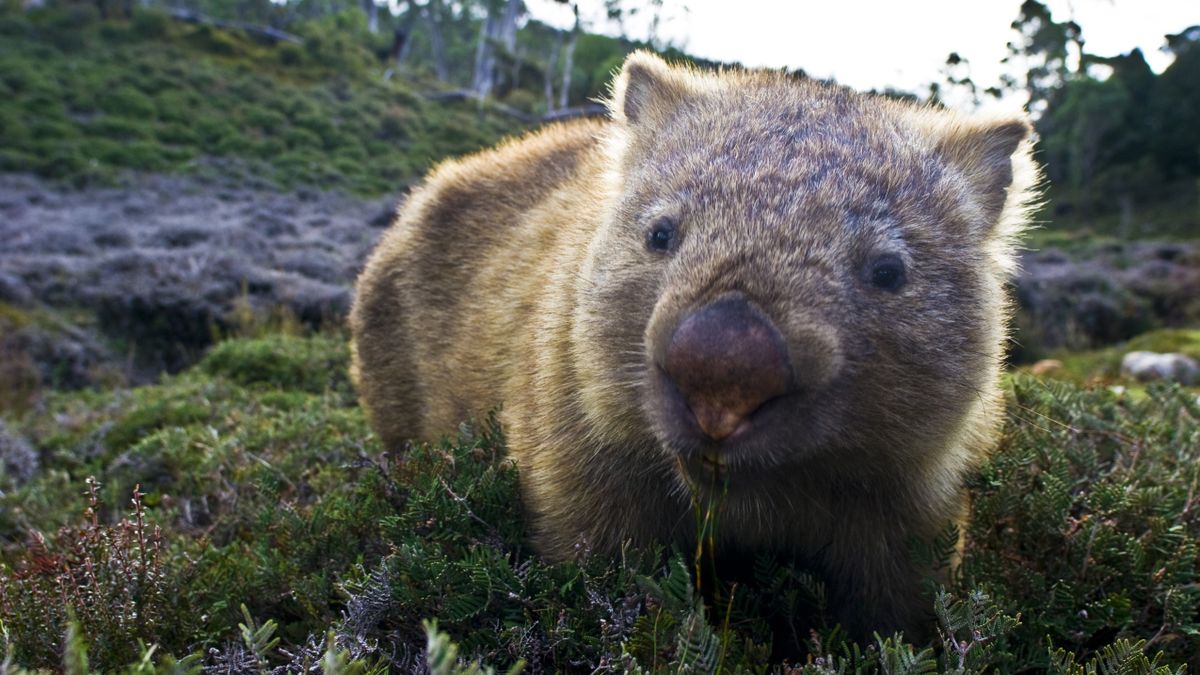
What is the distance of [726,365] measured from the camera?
5.47ft

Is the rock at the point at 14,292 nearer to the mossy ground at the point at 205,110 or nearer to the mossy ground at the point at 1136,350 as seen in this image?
the mossy ground at the point at 205,110

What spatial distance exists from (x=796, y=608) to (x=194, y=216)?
16264mm

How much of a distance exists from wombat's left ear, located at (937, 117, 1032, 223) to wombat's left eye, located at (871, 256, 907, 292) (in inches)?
24.4

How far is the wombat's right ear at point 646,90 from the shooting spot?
2.81 meters

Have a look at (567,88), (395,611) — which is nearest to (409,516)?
(395,611)

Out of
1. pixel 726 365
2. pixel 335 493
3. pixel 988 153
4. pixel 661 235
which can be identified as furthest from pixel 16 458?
pixel 988 153

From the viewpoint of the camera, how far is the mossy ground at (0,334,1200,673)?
77.9 inches

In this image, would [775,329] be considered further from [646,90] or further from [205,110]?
[205,110]

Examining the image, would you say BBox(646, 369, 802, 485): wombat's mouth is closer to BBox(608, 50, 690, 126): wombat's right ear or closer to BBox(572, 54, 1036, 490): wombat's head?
BBox(572, 54, 1036, 490): wombat's head

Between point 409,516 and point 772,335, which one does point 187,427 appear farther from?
point 772,335

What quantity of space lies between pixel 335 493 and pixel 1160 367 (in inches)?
311

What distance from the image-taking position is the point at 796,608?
8.10 ft

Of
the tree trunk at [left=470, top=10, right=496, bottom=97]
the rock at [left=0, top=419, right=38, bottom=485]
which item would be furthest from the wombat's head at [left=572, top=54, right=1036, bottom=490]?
the tree trunk at [left=470, top=10, right=496, bottom=97]

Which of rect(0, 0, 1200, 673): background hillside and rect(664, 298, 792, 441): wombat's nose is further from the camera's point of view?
rect(0, 0, 1200, 673): background hillside
